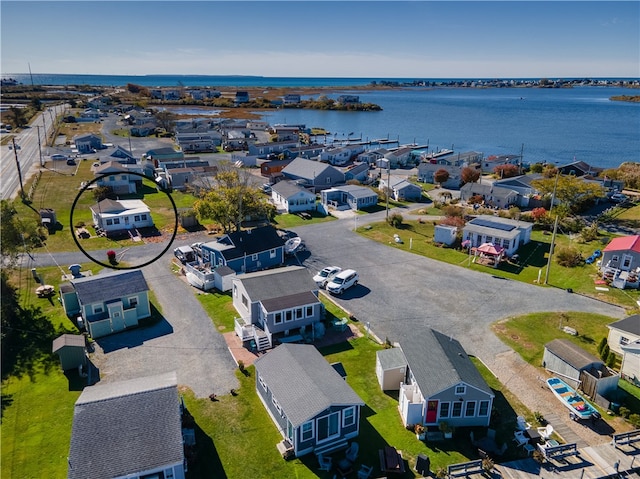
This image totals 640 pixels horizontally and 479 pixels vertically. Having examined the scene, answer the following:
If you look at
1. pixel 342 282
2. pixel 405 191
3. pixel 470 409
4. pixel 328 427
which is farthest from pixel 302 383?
pixel 405 191

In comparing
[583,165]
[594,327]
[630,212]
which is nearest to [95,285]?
[594,327]

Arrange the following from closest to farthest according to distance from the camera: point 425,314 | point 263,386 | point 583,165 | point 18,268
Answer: point 263,386, point 425,314, point 18,268, point 583,165

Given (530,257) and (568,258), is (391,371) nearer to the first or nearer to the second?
(530,257)

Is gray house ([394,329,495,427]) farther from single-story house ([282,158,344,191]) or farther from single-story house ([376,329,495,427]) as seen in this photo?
single-story house ([282,158,344,191])

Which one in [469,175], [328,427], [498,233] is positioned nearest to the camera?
[328,427]

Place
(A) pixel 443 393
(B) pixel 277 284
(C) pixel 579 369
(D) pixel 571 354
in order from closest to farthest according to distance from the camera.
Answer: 1. (A) pixel 443 393
2. (C) pixel 579 369
3. (D) pixel 571 354
4. (B) pixel 277 284

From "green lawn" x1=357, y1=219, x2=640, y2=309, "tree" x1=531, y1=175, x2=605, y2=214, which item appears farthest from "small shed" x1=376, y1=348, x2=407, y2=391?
"tree" x1=531, y1=175, x2=605, y2=214

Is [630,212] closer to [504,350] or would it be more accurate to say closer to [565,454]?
[504,350]
